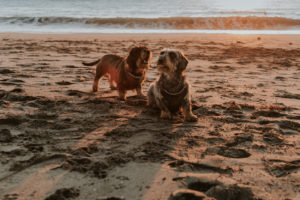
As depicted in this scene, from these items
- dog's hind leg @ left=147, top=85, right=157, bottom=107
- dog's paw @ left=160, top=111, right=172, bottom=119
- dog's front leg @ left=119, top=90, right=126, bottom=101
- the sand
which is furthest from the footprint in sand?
dog's front leg @ left=119, top=90, right=126, bottom=101

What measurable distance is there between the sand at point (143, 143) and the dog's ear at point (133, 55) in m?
0.73

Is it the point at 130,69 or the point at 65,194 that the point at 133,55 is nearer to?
the point at 130,69

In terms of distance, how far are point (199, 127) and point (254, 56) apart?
7549mm

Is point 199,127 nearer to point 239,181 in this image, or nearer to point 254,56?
point 239,181

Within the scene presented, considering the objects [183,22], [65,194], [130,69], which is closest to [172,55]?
[130,69]

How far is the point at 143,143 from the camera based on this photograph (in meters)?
3.54

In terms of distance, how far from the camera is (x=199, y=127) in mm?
4148

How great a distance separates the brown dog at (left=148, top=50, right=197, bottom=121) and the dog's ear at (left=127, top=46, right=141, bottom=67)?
37.8 inches

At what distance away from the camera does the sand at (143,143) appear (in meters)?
2.58

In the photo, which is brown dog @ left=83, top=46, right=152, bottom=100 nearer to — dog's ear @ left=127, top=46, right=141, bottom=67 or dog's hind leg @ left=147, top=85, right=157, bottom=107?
dog's ear @ left=127, top=46, right=141, bottom=67

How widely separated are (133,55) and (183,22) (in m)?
Answer: 24.5

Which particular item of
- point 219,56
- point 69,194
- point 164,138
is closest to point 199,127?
point 164,138

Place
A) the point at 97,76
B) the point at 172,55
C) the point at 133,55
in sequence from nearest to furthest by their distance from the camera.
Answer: the point at 172,55 < the point at 133,55 < the point at 97,76

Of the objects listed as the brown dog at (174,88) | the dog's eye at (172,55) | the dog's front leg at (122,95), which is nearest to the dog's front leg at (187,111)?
the brown dog at (174,88)
